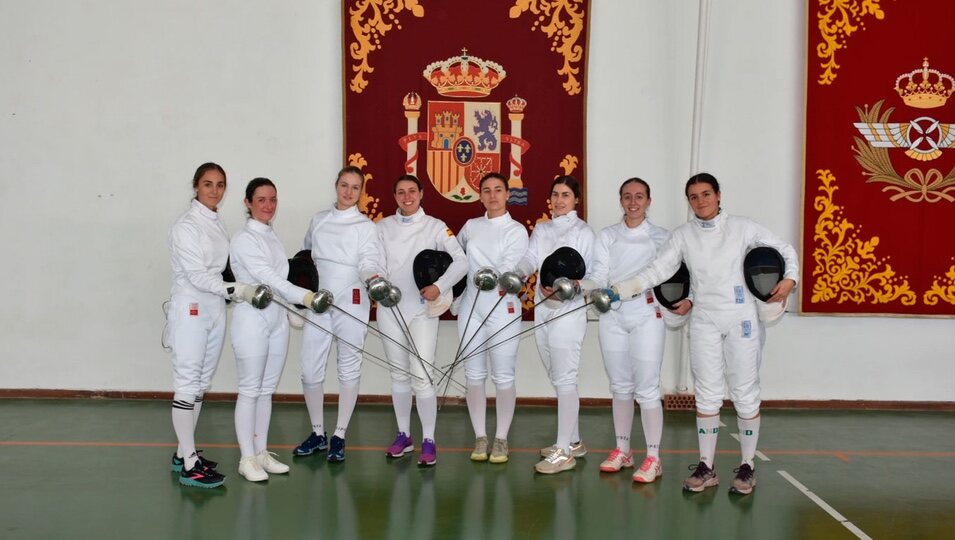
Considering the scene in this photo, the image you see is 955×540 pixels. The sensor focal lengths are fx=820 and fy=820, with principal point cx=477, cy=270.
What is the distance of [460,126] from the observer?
5.65m

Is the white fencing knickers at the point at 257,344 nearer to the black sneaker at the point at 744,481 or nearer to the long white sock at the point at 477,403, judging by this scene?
the long white sock at the point at 477,403

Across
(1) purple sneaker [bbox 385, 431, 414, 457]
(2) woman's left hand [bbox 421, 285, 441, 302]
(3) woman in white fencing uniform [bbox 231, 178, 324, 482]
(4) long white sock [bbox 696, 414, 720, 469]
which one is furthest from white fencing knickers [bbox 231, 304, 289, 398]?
(4) long white sock [bbox 696, 414, 720, 469]

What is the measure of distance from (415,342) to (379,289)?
49cm

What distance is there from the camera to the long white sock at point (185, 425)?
149 inches

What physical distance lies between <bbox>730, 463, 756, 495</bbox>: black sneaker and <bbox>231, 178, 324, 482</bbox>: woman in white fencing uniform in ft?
7.00

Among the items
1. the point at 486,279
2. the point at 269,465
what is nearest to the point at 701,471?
the point at 486,279

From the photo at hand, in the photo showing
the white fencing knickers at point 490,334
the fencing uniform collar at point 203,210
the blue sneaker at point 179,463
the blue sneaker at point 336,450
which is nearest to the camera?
the fencing uniform collar at point 203,210

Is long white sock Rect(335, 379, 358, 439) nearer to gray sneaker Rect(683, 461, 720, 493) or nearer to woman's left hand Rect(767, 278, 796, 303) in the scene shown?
gray sneaker Rect(683, 461, 720, 493)

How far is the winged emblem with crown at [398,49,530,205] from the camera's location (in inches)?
222

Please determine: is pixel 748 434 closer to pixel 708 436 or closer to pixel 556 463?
pixel 708 436

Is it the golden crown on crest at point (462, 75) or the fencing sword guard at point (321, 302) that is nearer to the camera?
the fencing sword guard at point (321, 302)

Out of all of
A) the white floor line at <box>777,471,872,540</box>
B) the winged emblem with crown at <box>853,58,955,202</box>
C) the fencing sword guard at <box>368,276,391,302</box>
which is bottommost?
the white floor line at <box>777,471,872,540</box>

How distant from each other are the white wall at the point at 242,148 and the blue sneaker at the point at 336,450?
4.91 feet

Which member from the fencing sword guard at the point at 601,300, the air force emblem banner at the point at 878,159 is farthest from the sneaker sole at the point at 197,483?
the air force emblem banner at the point at 878,159
